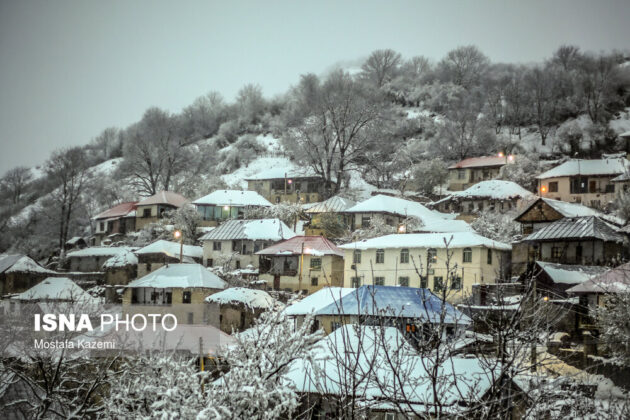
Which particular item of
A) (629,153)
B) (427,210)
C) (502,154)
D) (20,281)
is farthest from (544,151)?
(20,281)

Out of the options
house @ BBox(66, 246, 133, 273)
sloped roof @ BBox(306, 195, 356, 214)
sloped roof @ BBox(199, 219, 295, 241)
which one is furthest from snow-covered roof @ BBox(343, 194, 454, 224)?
house @ BBox(66, 246, 133, 273)

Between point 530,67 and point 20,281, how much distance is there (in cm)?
8212

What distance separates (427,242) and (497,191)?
49.7ft

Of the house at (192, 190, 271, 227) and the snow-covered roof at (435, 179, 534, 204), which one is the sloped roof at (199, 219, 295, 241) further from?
the snow-covered roof at (435, 179, 534, 204)

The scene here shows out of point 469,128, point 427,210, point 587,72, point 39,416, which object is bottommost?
point 39,416

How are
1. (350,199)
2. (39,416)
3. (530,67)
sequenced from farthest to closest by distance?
1. (530,67)
2. (350,199)
3. (39,416)

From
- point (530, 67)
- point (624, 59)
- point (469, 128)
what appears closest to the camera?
point (469, 128)

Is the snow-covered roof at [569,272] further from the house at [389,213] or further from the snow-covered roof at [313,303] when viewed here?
the house at [389,213]

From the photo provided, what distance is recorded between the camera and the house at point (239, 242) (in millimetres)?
45344

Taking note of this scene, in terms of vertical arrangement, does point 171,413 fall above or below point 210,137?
below

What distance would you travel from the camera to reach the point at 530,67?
4060 inches

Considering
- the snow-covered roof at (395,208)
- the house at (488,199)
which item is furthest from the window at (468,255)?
the house at (488,199)

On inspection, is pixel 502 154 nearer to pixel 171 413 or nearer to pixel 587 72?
pixel 587 72

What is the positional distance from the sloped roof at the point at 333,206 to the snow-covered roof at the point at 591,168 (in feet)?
51.2
